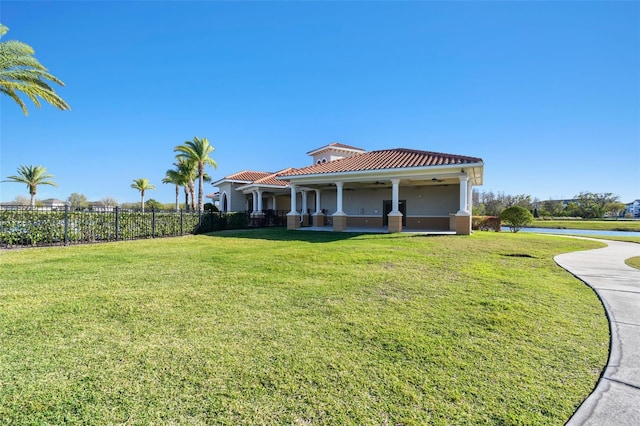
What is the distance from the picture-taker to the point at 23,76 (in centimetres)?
1221

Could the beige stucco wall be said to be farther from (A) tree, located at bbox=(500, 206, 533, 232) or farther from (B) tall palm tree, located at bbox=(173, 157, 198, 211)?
(B) tall palm tree, located at bbox=(173, 157, 198, 211)

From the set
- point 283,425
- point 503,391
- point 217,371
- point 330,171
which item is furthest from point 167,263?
point 330,171

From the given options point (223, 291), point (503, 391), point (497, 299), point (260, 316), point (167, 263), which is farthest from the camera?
point (167, 263)

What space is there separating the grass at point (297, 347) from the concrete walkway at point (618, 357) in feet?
0.42

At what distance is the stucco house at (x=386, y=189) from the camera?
56.2 ft

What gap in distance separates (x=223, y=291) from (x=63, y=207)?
1216 cm

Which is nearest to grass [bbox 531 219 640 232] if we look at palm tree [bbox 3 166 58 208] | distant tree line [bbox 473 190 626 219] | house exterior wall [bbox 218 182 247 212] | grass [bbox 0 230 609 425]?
distant tree line [bbox 473 190 626 219]

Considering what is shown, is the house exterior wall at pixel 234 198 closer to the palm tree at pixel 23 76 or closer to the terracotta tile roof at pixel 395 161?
the terracotta tile roof at pixel 395 161

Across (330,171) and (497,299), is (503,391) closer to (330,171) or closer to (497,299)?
(497,299)

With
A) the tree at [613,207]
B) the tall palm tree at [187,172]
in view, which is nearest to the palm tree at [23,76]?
the tall palm tree at [187,172]

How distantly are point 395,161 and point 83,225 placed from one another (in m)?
16.6

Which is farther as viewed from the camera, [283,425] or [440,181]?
[440,181]

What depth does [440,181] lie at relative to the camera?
66.8 feet

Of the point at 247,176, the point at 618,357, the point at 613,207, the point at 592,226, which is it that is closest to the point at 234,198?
the point at 247,176
